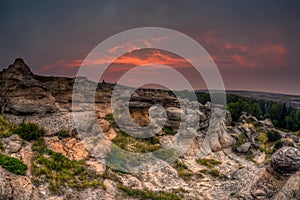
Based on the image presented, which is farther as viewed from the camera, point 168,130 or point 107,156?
point 168,130

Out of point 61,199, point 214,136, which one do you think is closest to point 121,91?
point 214,136

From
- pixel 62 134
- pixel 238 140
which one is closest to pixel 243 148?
pixel 238 140

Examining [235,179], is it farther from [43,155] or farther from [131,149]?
[43,155]

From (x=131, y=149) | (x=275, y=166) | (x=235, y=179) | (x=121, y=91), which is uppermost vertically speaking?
(x=121, y=91)

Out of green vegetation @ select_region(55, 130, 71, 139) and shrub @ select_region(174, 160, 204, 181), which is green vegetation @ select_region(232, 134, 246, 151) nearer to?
shrub @ select_region(174, 160, 204, 181)

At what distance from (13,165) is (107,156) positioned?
7819mm

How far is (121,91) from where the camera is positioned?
3347 cm

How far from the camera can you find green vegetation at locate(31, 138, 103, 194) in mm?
17797

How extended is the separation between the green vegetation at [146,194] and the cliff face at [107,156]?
7cm

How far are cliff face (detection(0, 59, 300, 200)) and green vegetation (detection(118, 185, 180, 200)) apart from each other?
71 mm

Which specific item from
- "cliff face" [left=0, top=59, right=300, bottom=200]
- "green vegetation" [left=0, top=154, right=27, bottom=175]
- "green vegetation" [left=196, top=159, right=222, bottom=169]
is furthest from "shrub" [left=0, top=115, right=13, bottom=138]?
"green vegetation" [left=196, top=159, right=222, bottom=169]

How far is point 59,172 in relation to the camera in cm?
1911

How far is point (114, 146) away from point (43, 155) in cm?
657

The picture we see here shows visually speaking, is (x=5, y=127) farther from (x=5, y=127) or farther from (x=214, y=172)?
(x=214, y=172)
